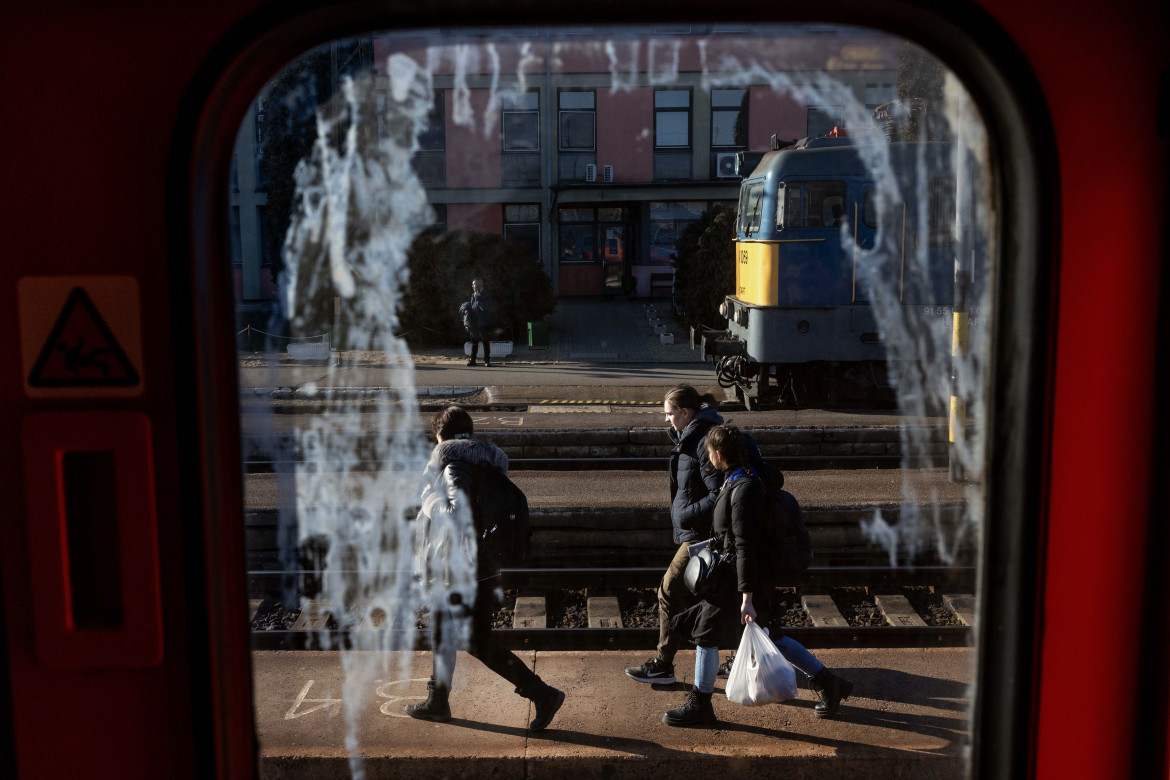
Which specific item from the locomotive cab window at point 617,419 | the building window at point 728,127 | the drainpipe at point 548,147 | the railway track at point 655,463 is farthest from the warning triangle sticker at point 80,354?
the building window at point 728,127

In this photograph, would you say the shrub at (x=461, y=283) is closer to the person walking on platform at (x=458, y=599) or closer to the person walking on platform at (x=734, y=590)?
the person walking on platform at (x=458, y=599)

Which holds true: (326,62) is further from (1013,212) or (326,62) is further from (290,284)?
(1013,212)

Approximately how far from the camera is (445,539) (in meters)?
4.04

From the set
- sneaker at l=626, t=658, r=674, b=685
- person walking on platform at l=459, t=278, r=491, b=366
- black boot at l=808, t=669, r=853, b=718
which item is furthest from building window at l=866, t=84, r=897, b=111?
person walking on platform at l=459, t=278, r=491, b=366

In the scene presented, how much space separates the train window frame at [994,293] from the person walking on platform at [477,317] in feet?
33.9

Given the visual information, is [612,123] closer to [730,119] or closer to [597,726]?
[730,119]

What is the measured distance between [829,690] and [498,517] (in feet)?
5.20

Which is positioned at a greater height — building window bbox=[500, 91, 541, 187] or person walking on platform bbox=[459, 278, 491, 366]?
building window bbox=[500, 91, 541, 187]

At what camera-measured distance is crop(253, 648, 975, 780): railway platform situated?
363 centimetres

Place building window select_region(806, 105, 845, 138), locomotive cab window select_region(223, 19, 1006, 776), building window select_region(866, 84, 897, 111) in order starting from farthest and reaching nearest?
building window select_region(806, 105, 845, 138) → building window select_region(866, 84, 897, 111) → locomotive cab window select_region(223, 19, 1006, 776)

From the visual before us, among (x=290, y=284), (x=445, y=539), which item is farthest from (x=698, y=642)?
(x=290, y=284)

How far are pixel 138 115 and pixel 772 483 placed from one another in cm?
302

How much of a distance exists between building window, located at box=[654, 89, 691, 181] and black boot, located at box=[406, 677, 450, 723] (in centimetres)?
487

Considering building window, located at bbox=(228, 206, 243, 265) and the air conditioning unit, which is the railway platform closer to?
building window, located at bbox=(228, 206, 243, 265)
